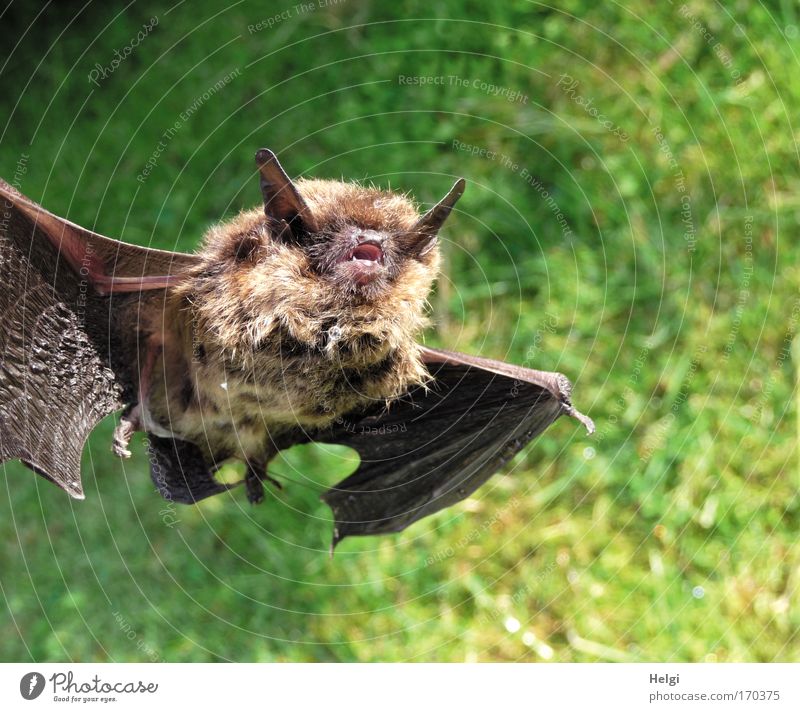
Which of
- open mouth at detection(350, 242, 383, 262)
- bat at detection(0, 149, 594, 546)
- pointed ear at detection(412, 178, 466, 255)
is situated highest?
pointed ear at detection(412, 178, 466, 255)

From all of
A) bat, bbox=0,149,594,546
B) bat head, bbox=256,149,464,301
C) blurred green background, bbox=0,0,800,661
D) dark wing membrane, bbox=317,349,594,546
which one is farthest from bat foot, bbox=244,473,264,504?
blurred green background, bbox=0,0,800,661

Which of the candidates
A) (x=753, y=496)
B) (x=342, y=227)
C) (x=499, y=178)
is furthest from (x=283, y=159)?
(x=753, y=496)

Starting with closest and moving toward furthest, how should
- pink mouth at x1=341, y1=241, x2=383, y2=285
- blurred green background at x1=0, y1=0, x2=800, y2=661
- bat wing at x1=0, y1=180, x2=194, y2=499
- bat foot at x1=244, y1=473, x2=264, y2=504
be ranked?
pink mouth at x1=341, y1=241, x2=383, y2=285 → bat wing at x1=0, y1=180, x2=194, y2=499 → bat foot at x1=244, y1=473, x2=264, y2=504 → blurred green background at x1=0, y1=0, x2=800, y2=661

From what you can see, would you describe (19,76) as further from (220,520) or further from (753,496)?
(753,496)

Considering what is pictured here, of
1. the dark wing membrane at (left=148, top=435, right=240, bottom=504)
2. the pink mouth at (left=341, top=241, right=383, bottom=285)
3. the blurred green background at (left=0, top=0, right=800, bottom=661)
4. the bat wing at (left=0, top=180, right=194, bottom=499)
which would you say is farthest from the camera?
the blurred green background at (left=0, top=0, right=800, bottom=661)

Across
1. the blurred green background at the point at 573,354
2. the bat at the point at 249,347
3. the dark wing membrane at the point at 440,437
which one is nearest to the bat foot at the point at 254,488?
the bat at the point at 249,347

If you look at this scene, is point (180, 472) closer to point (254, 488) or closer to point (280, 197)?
point (254, 488)

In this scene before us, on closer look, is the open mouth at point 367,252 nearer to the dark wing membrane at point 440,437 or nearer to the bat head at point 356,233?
the bat head at point 356,233

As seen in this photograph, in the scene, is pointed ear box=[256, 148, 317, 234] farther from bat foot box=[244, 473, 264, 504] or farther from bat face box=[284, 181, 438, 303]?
bat foot box=[244, 473, 264, 504]

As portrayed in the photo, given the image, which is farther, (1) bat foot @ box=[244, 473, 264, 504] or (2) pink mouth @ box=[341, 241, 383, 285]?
(1) bat foot @ box=[244, 473, 264, 504]
